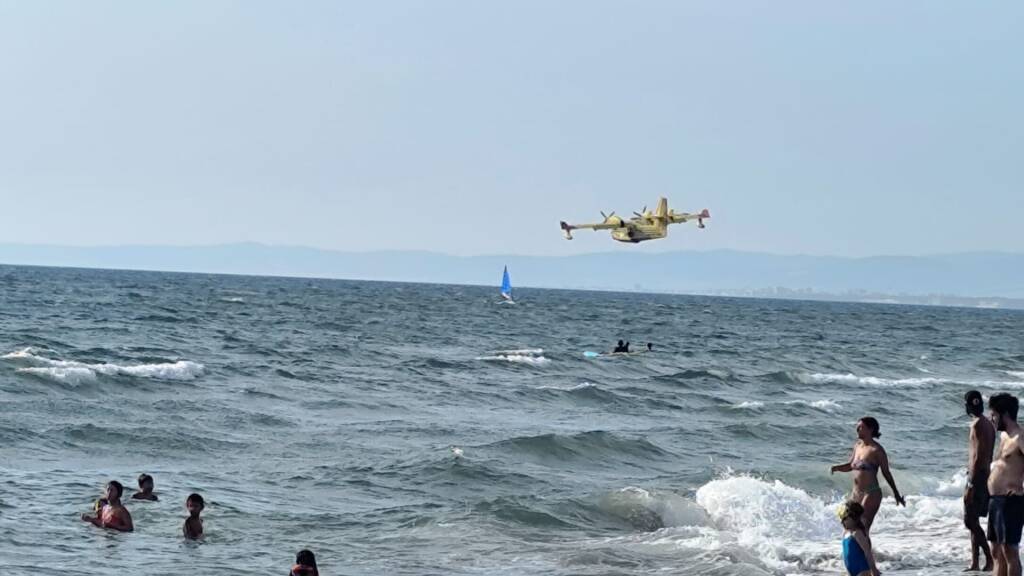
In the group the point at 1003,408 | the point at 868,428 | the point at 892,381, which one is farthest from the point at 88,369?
the point at 892,381

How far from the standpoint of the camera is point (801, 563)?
50.9 feet

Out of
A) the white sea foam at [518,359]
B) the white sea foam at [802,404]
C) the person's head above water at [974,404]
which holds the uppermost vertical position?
the person's head above water at [974,404]

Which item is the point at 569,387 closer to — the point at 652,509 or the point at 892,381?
the point at 892,381

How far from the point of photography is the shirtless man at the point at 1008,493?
11.9 metres

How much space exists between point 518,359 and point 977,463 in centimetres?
3484

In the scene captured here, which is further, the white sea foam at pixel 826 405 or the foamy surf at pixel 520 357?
the foamy surf at pixel 520 357

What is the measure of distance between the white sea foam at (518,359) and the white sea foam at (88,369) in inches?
512

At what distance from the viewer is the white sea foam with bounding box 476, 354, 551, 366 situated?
47.3 metres

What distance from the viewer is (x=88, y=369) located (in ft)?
109

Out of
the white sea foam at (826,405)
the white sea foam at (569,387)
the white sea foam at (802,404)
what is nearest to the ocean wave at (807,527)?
the white sea foam at (802,404)

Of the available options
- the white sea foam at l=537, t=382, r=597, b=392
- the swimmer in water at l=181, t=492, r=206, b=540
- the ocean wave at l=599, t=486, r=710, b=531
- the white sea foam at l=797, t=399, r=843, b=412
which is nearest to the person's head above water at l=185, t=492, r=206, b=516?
the swimmer in water at l=181, t=492, r=206, b=540

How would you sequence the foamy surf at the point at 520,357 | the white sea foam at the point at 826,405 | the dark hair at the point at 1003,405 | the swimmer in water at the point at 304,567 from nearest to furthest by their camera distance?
the dark hair at the point at 1003,405, the swimmer in water at the point at 304,567, the white sea foam at the point at 826,405, the foamy surf at the point at 520,357

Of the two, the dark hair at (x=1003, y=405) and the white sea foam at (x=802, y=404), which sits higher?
the dark hair at (x=1003, y=405)

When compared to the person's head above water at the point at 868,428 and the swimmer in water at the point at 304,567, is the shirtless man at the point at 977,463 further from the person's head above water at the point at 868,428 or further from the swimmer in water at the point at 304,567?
the swimmer in water at the point at 304,567
